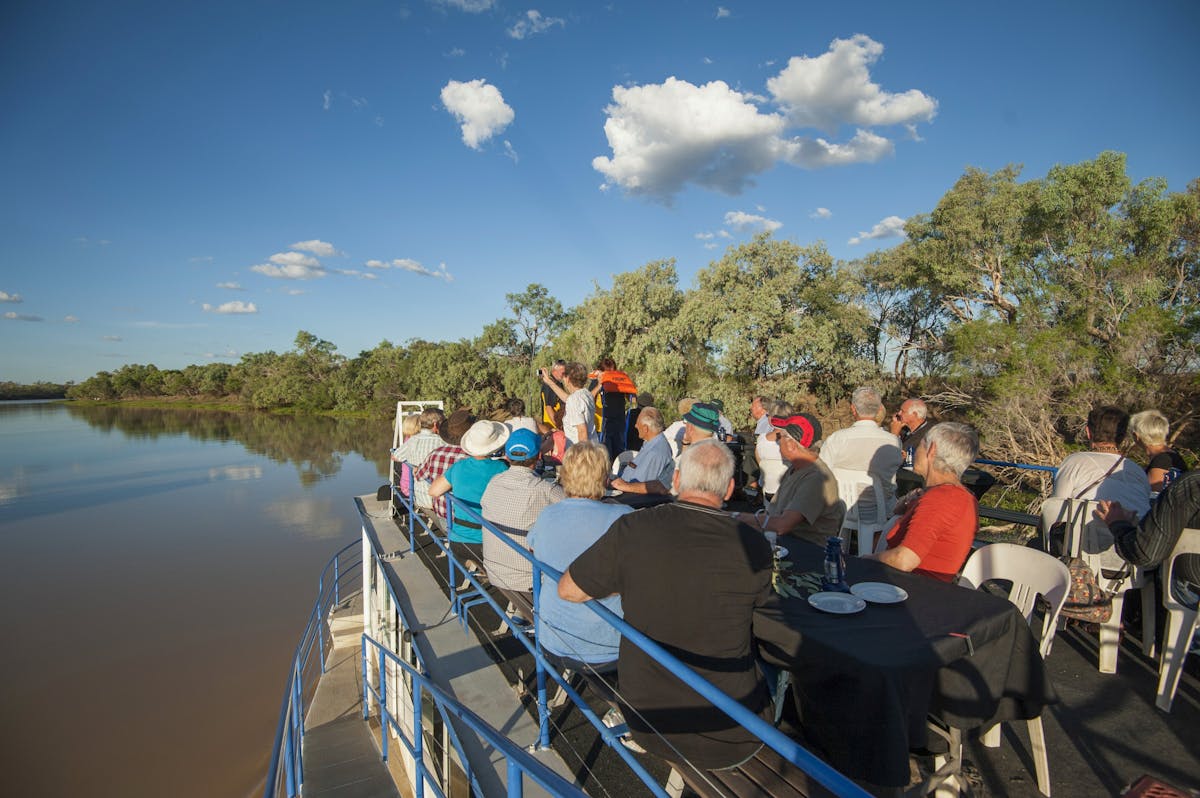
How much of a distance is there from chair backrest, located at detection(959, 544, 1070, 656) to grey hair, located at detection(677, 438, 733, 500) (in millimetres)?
1731

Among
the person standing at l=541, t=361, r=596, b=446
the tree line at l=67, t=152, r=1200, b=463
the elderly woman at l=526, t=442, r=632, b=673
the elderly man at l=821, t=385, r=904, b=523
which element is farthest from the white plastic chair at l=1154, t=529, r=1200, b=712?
the tree line at l=67, t=152, r=1200, b=463

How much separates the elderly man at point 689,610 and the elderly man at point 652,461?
2815 millimetres

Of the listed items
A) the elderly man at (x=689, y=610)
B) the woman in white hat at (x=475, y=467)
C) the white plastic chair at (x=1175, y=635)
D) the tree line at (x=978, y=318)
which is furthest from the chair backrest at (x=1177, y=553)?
the tree line at (x=978, y=318)

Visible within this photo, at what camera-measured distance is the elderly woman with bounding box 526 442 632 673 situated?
8.14ft

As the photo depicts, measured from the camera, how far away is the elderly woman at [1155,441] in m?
3.62

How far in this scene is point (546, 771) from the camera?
1.38m

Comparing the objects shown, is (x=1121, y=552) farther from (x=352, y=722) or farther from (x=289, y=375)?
(x=289, y=375)

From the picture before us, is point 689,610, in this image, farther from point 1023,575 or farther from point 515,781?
point 1023,575

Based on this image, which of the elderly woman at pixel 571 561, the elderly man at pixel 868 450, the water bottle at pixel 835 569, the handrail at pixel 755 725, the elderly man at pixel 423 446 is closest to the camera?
the handrail at pixel 755 725

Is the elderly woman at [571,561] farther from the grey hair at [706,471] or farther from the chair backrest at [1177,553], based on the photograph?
the chair backrest at [1177,553]

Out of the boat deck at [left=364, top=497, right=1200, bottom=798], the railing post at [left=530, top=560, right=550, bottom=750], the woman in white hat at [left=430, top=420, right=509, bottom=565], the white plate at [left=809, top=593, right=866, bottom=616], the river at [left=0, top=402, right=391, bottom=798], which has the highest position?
the woman in white hat at [left=430, top=420, right=509, bottom=565]

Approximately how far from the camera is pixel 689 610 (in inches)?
73.2

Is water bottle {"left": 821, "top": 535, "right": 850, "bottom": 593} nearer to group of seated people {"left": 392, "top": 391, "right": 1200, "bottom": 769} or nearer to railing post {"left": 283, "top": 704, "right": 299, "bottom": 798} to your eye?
group of seated people {"left": 392, "top": 391, "right": 1200, "bottom": 769}

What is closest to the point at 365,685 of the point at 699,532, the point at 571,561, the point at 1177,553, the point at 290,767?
the point at 290,767
